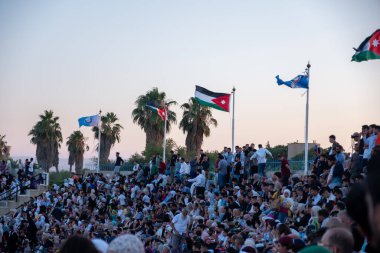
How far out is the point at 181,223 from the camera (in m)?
17.1

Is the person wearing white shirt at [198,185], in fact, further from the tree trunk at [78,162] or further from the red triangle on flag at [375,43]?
the tree trunk at [78,162]

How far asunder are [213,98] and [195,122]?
2194cm

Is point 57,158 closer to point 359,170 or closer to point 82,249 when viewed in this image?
point 359,170

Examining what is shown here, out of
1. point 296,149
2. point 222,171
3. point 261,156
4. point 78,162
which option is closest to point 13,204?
point 222,171

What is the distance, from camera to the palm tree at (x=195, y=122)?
5094 cm

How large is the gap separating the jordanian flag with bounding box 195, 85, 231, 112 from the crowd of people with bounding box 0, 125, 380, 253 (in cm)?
326

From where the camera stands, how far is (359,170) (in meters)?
15.5

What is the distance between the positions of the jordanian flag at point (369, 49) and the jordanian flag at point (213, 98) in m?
11.1

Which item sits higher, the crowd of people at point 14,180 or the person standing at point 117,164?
the person standing at point 117,164

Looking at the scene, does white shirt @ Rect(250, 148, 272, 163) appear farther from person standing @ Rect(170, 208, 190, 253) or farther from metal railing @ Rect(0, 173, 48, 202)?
metal railing @ Rect(0, 173, 48, 202)

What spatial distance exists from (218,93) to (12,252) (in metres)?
12.0

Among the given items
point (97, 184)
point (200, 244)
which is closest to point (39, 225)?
point (97, 184)

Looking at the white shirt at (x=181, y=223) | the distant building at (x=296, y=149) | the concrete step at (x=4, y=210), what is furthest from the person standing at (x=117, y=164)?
the white shirt at (x=181, y=223)

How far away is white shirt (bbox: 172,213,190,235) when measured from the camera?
55.6ft
